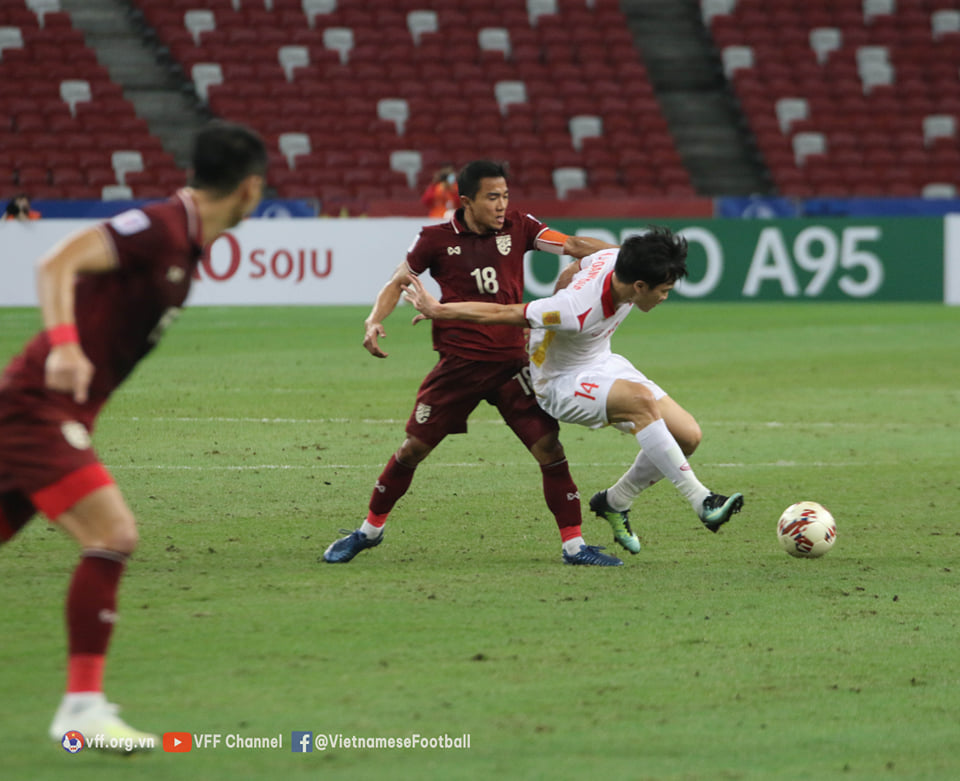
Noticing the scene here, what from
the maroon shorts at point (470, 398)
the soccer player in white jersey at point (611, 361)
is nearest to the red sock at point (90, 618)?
the soccer player in white jersey at point (611, 361)

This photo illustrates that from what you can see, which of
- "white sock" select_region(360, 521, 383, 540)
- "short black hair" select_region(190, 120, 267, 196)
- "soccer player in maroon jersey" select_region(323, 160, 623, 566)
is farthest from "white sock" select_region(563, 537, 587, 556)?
"short black hair" select_region(190, 120, 267, 196)

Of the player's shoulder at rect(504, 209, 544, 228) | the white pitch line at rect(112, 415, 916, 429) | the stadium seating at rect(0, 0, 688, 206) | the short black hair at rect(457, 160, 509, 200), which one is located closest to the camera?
the short black hair at rect(457, 160, 509, 200)

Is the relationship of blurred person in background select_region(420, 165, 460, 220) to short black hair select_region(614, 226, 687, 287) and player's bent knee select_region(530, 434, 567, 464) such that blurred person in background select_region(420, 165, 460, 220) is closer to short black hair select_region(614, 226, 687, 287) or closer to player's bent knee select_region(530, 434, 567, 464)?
player's bent knee select_region(530, 434, 567, 464)

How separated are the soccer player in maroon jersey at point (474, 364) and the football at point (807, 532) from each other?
88 centimetres

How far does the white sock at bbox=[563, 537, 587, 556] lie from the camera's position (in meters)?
7.25

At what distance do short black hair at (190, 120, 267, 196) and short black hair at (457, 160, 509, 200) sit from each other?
282cm

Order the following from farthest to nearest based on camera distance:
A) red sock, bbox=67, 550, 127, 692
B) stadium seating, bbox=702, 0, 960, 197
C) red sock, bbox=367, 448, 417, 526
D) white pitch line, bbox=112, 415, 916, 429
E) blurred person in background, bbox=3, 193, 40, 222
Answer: stadium seating, bbox=702, 0, 960, 197
blurred person in background, bbox=3, 193, 40, 222
white pitch line, bbox=112, 415, 916, 429
red sock, bbox=367, 448, 417, 526
red sock, bbox=67, 550, 127, 692

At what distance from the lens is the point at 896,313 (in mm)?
23391

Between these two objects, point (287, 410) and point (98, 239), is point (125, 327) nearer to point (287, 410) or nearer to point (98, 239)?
point (98, 239)

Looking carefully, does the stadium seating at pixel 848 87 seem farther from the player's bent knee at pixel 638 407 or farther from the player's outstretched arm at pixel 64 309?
the player's outstretched arm at pixel 64 309

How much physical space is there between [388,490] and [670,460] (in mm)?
1415

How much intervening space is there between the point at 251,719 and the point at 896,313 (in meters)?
20.3

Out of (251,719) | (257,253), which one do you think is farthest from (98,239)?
(257,253)

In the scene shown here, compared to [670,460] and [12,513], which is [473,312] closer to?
[670,460]
